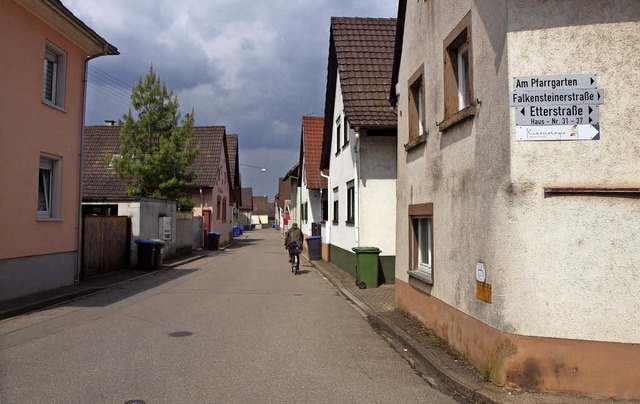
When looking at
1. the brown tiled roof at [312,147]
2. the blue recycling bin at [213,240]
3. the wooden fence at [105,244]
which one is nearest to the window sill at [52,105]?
the wooden fence at [105,244]

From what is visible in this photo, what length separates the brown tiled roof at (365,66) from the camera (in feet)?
47.9

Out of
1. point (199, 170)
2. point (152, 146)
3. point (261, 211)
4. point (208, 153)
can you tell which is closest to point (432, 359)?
point (152, 146)

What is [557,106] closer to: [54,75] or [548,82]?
[548,82]

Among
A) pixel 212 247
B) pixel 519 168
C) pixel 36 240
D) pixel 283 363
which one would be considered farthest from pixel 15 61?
pixel 212 247

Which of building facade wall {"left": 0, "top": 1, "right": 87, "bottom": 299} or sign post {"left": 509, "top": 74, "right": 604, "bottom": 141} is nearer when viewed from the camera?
sign post {"left": 509, "top": 74, "right": 604, "bottom": 141}

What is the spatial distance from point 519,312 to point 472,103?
7.99 feet

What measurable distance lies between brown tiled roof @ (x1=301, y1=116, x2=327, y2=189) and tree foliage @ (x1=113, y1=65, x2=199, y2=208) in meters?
7.00

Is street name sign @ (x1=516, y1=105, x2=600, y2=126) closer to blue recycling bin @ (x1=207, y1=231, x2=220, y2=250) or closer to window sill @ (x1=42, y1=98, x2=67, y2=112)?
window sill @ (x1=42, y1=98, x2=67, y2=112)

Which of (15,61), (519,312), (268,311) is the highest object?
(15,61)

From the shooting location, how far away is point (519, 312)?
4980 millimetres

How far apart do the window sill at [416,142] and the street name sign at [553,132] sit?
117 inches

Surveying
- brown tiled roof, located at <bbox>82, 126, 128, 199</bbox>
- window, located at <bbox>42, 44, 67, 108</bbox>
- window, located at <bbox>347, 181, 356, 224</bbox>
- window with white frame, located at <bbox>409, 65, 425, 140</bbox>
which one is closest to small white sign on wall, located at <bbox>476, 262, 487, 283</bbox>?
window with white frame, located at <bbox>409, 65, 425, 140</bbox>

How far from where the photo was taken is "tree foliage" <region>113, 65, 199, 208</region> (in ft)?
79.5

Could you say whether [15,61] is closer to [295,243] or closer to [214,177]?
[295,243]
